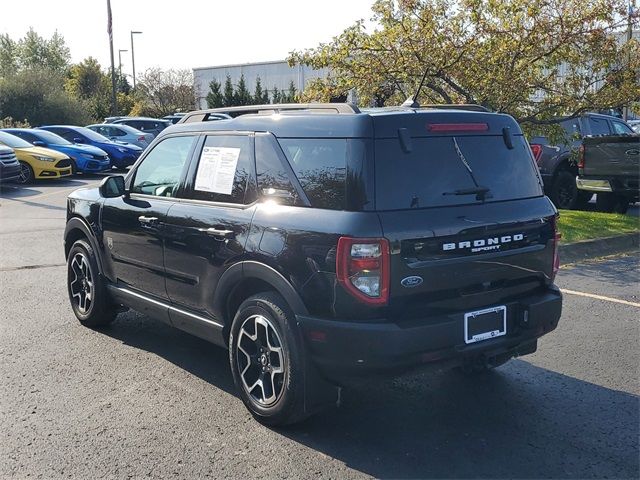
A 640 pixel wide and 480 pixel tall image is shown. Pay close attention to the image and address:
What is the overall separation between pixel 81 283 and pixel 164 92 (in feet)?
160

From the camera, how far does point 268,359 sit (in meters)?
4.03

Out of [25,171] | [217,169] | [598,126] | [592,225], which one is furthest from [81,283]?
[25,171]

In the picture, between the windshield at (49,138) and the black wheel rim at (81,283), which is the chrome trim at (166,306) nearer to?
the black wheel rim at (81,283)

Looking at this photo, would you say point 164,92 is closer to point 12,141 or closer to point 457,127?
point 12,141

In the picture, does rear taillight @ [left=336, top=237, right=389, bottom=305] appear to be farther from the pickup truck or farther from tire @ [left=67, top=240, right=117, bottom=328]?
the pickup truck

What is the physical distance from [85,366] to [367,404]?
84.1 inches

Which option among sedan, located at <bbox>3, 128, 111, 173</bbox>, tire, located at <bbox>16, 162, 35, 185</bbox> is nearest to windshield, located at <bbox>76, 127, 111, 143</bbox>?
sedan, located at <bbox>3, 128, 111, 173</bbox>

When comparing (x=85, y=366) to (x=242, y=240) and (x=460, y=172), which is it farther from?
(x=460, y=172)

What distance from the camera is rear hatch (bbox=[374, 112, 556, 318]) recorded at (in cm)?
360

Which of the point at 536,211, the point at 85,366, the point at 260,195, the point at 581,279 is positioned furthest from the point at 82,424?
the point at 581,279

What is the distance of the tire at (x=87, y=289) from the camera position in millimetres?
5750

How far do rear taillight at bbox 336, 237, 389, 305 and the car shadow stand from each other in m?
0.59

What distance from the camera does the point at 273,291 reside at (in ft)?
13.1

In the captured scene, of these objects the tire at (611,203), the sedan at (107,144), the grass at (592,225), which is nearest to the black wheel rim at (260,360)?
the grass at (592,225)
